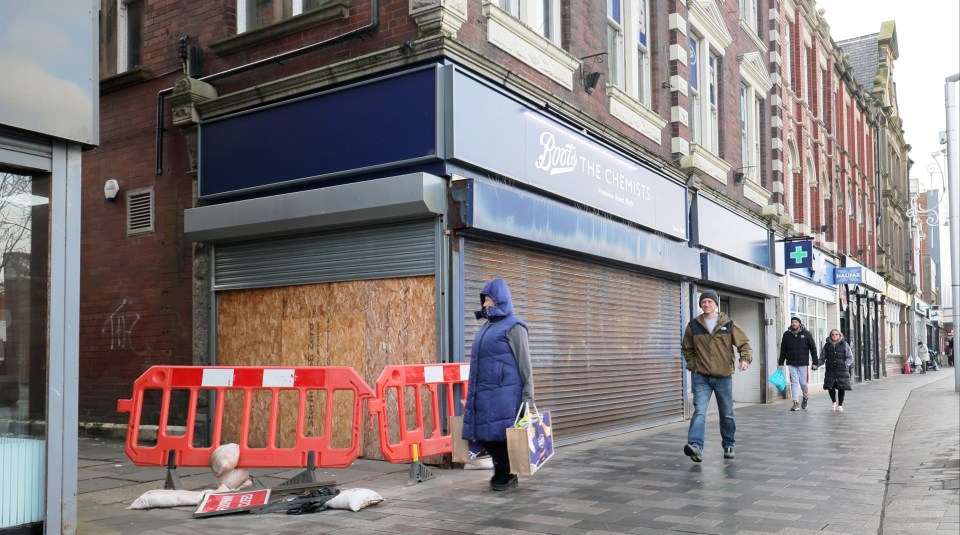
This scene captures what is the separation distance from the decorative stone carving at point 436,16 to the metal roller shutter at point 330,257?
6.20 feet

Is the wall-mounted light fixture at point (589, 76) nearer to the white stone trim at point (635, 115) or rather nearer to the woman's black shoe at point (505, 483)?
the white stone trim at point (635, 115)

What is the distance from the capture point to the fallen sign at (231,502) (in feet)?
20.1

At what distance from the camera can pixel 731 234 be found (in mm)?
17484

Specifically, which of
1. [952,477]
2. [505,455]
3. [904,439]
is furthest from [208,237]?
[904,439]

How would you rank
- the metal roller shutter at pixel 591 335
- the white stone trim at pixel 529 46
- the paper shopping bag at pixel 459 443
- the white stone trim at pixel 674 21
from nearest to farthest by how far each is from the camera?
the paper shopping bag at pixel 459 443, the white stone trim at pixel 529 46, the metal roller shutter at pixel 591 335, the white stone trim at pixel 674 21

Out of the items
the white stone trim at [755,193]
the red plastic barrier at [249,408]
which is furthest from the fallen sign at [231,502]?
the white stone trim at [755,193]

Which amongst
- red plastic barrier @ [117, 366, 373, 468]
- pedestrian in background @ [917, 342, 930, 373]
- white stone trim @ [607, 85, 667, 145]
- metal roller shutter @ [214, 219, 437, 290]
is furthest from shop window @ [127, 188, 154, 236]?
pedestrian in background @ [917, 342, 930, 373]

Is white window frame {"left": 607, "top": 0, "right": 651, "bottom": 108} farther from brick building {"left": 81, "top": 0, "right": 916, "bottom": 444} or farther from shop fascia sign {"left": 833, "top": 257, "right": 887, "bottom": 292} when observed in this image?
shop fascia sign {"left": 833, "top": 257, "right": 887, "bottom": 292}

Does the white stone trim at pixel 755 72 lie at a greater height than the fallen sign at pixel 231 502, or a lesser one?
greater

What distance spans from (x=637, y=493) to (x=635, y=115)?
7726mm

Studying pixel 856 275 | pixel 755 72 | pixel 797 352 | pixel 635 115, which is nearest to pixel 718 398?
pixel 635 115

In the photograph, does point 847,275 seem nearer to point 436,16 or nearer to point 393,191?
point 436,16

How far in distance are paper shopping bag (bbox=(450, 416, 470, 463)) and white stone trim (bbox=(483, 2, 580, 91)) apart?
14.3 ft

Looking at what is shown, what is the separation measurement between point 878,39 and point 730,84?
28440 millimetres
